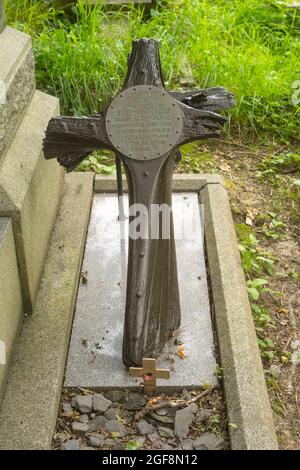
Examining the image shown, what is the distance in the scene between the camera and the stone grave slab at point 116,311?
2912 mm

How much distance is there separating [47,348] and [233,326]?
89 centimetres

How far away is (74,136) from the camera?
116 inches

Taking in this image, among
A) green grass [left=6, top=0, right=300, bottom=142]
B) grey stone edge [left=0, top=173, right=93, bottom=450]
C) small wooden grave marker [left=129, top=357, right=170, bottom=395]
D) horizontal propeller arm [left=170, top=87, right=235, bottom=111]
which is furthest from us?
green grass [left=6, top=0, right=300, bottom=142]

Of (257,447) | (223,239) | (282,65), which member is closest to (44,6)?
(282,65)

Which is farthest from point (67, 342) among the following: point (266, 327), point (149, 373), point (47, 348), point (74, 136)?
point (266, 327)

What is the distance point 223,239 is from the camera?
3.72 metres

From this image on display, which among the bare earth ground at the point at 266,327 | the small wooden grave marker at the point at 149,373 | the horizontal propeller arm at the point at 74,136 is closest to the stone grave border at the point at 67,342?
the bare earth ground at the point at 266,327

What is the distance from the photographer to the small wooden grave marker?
2.74 metres

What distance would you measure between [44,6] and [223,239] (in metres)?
3.52

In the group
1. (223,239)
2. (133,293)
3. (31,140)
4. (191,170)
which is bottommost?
(191,170)

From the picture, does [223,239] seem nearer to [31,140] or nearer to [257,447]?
[31,140]

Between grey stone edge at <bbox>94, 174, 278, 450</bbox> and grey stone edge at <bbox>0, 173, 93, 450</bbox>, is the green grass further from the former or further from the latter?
grey stone edge at <bbox>0, 173, 93, 450</bbox>

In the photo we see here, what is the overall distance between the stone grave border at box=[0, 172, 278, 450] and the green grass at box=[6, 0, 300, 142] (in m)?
1.37

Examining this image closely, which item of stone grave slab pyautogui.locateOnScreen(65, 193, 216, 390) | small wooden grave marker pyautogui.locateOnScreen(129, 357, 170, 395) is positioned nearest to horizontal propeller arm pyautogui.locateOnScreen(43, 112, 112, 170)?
stone grave slab pyautogui.locateOnScreen(65, 193, 216, 390)
